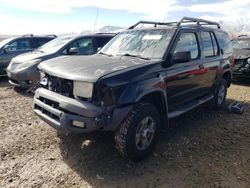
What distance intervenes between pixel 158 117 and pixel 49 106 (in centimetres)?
157

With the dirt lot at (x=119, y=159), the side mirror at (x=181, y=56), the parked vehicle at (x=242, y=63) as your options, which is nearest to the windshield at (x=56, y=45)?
the dirt lot at (x=119, y=159)

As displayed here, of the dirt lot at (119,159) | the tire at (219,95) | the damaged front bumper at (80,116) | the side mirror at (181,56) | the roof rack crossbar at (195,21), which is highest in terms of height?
the roof rack crossbar at (195,21)

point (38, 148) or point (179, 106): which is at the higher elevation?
point (179, 106)

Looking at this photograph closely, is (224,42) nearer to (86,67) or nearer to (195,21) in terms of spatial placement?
(195,21)

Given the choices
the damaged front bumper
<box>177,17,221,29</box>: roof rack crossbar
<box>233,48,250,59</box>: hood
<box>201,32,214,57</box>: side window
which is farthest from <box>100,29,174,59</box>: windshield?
<box>233,48,250,59</box>: hood

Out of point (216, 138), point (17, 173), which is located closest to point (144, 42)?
point (216, 138)

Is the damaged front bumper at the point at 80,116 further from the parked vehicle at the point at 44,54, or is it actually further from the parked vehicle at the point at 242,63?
the parked vehicle at the point at 242,63

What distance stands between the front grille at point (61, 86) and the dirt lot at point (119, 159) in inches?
38.4

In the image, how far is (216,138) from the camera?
4816mm

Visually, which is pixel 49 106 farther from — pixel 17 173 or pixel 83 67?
pixel 17 173

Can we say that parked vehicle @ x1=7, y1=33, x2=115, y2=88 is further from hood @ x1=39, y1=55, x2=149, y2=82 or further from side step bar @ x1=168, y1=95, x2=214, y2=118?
side step bar @ x1=168, y1=95, x2=214, y2=118

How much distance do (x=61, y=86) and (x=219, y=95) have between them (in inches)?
161

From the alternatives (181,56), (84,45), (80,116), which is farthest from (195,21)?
(84,45)

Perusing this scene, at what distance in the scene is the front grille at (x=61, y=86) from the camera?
368 cm
